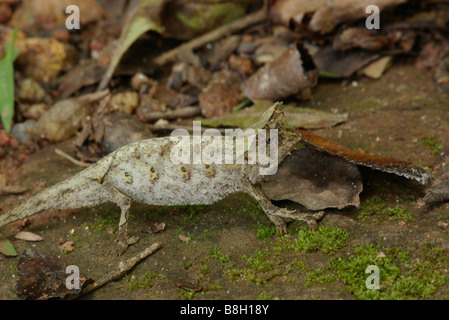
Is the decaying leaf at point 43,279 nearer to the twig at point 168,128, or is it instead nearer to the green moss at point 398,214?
the twig at point 168,128

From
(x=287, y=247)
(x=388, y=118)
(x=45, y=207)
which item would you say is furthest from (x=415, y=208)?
(x=45, y=207)

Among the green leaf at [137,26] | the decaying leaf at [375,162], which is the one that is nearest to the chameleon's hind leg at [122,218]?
the decaying leaf at [375,162]

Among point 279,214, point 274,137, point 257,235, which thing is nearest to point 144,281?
point 257,235

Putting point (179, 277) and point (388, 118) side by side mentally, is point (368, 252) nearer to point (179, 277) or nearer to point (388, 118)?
point (179, 277)

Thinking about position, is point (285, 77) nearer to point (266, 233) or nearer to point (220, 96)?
point (220, 96)

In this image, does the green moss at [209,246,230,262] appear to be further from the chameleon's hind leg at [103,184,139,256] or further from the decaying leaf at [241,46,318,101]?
the decaying leaf at [241,46,318,101]

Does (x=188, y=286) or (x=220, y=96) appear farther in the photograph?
(x=220, y=96)
